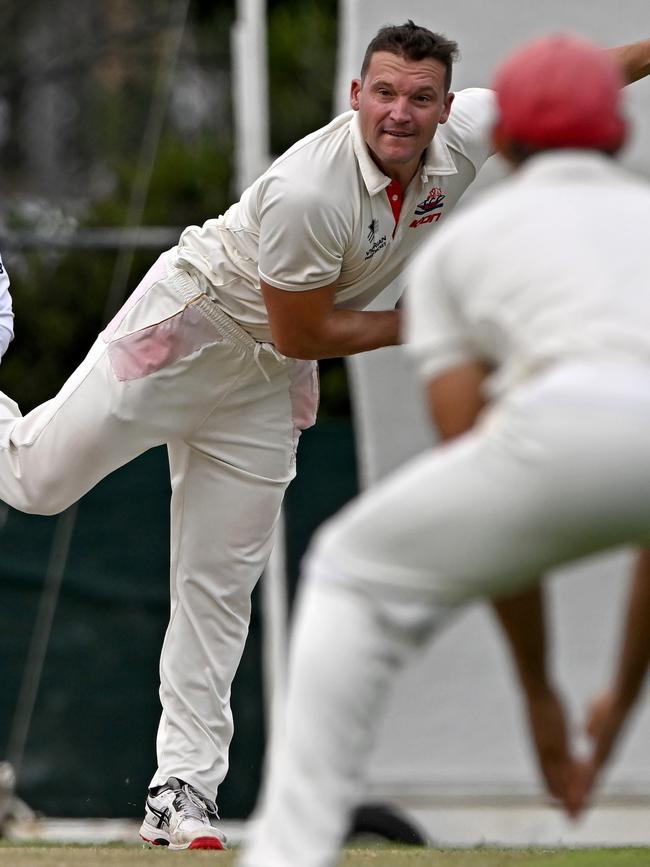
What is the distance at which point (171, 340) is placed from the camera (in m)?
4.14

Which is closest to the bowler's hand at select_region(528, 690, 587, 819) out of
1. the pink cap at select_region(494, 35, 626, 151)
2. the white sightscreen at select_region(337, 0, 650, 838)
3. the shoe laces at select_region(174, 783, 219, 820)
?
the pink cap at select_region(494, 35, 626, 151)

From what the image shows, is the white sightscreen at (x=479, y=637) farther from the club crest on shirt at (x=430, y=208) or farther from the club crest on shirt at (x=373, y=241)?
the club crest on shirt at (x=373, y=241)

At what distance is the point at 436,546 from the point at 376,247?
1717mm

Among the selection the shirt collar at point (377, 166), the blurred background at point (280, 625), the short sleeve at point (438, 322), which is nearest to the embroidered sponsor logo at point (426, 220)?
the shirt collar at point (377, 166)

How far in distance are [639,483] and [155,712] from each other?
5.17 meters

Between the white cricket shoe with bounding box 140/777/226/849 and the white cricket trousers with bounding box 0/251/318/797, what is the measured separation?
0.04 metres

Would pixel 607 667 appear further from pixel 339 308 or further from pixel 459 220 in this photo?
pixel 459 220

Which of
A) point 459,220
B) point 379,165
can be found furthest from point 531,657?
point 379,165

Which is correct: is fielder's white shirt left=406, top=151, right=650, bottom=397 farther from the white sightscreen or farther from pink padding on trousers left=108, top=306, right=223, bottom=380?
the white sightscreen

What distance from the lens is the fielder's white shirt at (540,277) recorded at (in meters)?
2.29

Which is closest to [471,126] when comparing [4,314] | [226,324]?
[226,324]

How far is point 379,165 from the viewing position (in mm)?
3865

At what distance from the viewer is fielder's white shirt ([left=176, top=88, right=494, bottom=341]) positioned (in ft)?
12.4

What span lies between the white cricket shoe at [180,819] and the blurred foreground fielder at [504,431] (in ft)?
5.73
